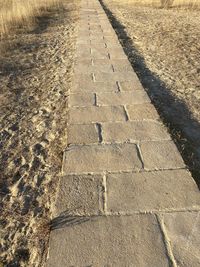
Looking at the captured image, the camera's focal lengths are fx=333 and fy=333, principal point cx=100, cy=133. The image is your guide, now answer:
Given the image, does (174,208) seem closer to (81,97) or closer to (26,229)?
(26,229)

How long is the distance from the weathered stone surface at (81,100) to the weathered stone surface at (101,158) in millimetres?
894

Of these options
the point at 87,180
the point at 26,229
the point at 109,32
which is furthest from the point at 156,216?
the point at 109,32

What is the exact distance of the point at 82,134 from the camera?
121 inches

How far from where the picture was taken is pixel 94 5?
428 inches

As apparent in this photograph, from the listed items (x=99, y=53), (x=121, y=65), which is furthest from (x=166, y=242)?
(x=99, y=53)

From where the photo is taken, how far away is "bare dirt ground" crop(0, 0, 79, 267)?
2.04m

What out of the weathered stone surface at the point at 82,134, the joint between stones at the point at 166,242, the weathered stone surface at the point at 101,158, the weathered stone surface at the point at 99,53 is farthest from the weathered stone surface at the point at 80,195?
the weathered stone surface at the point at 99,53

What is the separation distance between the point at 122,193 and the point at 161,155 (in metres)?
0.59

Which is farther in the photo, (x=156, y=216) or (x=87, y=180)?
(x=87, y=180)

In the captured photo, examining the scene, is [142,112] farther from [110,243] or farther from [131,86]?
[110,243]

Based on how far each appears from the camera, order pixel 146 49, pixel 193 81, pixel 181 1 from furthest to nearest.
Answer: pixel 181 1, pixel 146 49, pixel 193 81

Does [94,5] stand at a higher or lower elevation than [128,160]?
lower

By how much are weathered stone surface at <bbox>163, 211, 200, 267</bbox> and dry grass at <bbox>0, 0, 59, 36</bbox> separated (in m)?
6.09

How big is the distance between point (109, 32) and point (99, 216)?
5.50m
